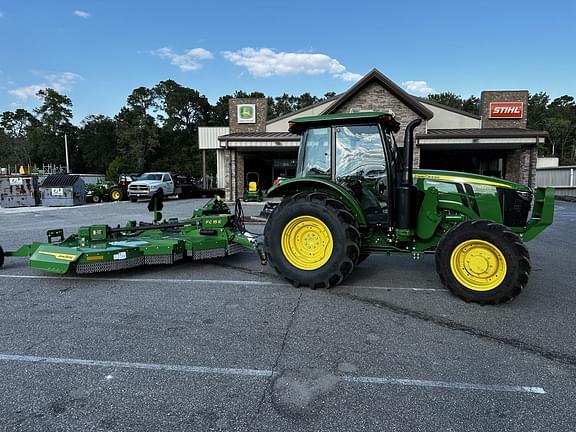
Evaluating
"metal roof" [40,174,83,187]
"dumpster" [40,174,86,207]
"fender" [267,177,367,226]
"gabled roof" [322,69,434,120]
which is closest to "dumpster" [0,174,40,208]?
"dumpster" [40,174,86,207]

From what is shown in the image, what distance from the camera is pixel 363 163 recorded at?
5.33m

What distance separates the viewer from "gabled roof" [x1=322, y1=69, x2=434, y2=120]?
771 inches

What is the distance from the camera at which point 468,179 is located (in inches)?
200

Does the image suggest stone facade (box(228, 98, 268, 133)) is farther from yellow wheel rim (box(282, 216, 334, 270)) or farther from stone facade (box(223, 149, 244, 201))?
yellow wheel rim (box(282, 216, 334, 270))

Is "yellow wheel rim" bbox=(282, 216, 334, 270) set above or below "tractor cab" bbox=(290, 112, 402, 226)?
below

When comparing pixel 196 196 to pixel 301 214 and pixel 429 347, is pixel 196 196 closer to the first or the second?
pixel 301 214

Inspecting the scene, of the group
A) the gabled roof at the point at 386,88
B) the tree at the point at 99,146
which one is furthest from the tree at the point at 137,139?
the gabled roof at the point at 386,88

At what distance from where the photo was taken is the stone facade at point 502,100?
2166 centimetres

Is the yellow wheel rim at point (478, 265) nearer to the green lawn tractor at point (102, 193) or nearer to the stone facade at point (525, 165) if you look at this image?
the stone facade at point (525, 165)

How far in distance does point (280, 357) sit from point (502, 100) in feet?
76.8

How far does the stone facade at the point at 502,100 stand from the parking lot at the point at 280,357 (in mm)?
19142

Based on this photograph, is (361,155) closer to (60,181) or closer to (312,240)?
(312,240)

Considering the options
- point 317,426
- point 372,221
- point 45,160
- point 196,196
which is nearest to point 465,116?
point 196,196

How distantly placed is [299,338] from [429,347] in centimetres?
117
